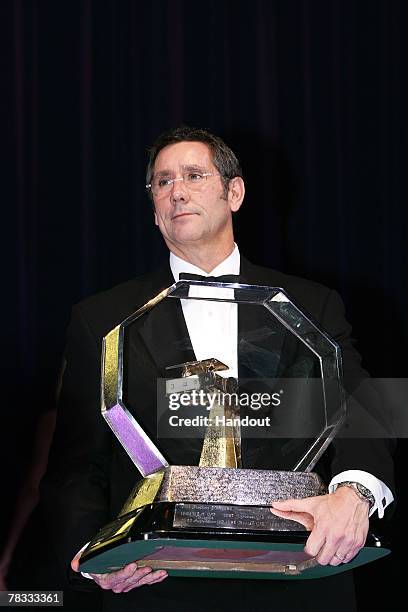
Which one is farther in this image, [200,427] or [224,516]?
[200,427]

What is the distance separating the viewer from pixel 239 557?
1.35 meters

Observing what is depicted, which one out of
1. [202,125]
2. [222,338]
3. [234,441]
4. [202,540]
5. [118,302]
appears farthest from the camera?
[202,125]

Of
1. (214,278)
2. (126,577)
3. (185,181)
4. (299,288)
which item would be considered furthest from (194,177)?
(126,577)

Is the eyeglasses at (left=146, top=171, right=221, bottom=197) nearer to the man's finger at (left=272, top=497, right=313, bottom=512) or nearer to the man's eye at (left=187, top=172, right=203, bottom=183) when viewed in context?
the man's eye at (left=187, top=172, right=203, bottom=183)

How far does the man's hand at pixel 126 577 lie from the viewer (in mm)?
1432

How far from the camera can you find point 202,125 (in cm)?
315

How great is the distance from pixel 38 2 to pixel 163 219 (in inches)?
55.8

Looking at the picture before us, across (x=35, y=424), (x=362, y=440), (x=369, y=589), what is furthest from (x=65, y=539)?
(x=369, y=589)

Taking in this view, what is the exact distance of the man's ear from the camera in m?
2.02

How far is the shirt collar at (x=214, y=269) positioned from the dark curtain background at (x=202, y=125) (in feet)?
3.25

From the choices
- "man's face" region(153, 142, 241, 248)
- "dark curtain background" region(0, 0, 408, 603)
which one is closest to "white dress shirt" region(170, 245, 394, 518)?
"man's face" region(153, 142, 241, 248)

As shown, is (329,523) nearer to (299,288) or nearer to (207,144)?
(299,288)

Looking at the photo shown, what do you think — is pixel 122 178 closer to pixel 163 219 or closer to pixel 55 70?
pixel 55 70

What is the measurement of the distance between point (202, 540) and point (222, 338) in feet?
1.17
